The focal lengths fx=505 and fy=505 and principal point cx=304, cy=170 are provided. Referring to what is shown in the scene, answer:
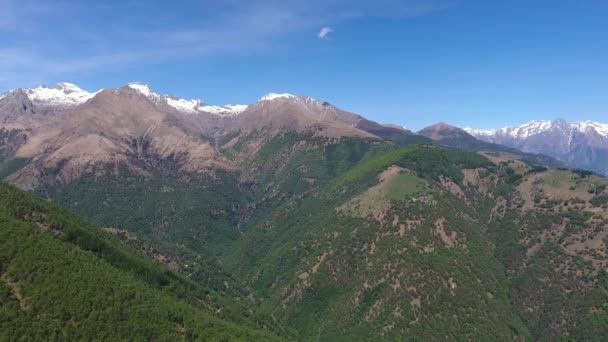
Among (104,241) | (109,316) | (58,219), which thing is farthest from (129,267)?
(109,316)

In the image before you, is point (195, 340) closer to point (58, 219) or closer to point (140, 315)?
point (140, 315)

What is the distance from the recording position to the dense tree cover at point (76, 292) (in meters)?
131

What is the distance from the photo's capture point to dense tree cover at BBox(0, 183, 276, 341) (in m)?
131

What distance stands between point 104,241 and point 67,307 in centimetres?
5484

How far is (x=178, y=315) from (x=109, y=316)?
23.5 m

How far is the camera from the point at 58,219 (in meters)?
179

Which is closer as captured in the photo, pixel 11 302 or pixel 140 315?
pixel 11 302

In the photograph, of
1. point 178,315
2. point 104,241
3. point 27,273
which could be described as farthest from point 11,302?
point 104,241

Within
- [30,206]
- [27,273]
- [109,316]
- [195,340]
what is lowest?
[195,340]

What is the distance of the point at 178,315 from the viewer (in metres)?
157

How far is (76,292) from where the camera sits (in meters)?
140

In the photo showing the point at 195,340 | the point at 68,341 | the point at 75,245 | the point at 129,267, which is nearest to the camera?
the point at 68,341

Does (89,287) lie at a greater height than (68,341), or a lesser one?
greater

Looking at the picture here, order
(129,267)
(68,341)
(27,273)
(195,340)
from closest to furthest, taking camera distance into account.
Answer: (68,341), (27,273), (195,340), (129,267)
